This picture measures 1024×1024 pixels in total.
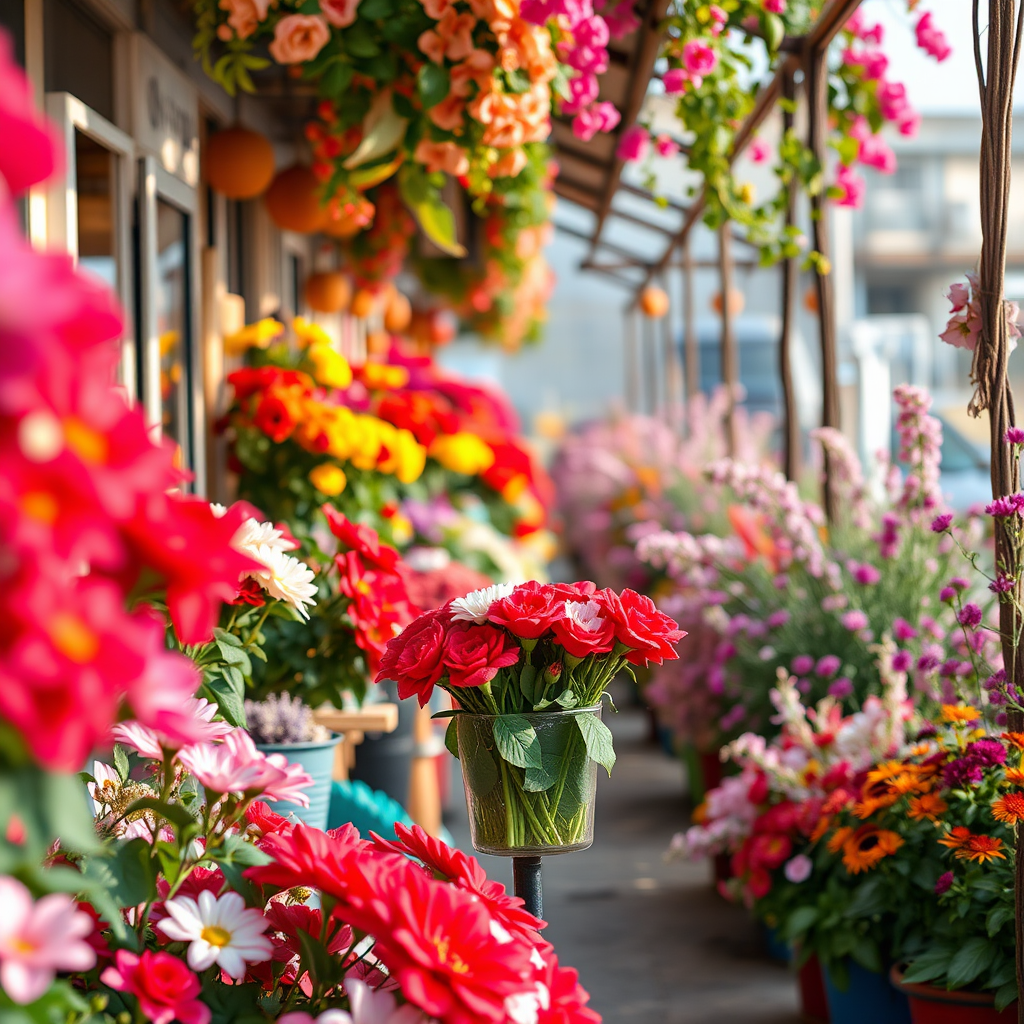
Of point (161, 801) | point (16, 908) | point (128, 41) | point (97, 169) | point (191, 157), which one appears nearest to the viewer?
point (16, 908)

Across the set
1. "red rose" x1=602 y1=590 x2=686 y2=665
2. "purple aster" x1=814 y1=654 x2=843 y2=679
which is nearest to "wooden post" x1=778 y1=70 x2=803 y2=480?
"purple aster" x1=814 y1=654 x2=843 y2=679

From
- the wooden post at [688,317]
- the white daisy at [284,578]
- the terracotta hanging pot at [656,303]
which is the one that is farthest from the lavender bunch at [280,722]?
the terracotta hanging pot at [656,303]

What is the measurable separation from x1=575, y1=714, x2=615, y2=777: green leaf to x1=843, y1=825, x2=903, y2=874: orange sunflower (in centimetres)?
91

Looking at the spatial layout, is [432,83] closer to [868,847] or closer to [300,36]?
[300,36]

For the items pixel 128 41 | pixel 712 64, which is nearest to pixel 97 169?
pixel 128 41

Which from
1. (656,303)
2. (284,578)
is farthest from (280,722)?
(656,303)

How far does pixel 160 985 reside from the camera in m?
0.86

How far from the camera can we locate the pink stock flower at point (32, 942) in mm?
598

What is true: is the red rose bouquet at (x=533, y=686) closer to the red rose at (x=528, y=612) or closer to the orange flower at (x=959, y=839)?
the red rose at (x=528, y=612)

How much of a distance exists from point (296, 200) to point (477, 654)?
2411 millimetres

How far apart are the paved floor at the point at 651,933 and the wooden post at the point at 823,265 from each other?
1.15 m

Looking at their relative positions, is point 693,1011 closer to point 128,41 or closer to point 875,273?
point 128,41

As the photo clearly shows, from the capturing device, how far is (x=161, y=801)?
905 mm

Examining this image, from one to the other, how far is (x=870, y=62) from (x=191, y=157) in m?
1.71
